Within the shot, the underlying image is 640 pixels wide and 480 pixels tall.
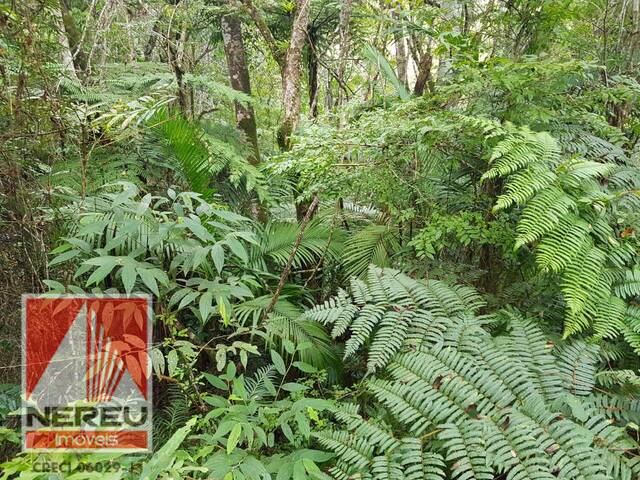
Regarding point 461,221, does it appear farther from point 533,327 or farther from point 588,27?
point 588,27

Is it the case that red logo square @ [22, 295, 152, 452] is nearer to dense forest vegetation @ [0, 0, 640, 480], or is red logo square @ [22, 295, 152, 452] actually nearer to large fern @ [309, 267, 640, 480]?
dense forest vegetation @ [0, 0, 640, 480]

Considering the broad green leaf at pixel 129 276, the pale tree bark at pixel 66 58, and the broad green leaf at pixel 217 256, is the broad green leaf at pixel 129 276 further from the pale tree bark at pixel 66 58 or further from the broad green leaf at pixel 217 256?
the pale tree bark at pixel 66 58

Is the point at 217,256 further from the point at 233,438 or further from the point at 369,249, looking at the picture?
the point at 369,249

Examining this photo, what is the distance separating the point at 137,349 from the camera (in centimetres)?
178

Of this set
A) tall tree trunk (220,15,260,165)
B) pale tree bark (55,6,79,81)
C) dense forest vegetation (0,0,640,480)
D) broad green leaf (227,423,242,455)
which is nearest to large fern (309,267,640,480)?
dense forest vegetation (0,0,640,480)

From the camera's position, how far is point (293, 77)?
337cm

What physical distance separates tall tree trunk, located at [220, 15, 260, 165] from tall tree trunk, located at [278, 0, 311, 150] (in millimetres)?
547

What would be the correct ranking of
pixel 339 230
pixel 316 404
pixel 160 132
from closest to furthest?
pixel 316 404
pixel 160 132
pixel 339 230

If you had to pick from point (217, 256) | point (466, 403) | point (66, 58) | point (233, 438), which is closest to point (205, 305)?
point (217, 256)

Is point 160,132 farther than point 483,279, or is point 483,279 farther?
point 160,132

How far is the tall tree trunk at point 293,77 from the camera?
3.37 meters

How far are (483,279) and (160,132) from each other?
7.47ft

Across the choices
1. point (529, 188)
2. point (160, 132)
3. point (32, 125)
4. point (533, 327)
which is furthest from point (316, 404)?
point (160, 132)

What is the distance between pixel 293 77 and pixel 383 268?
190 centimetres
